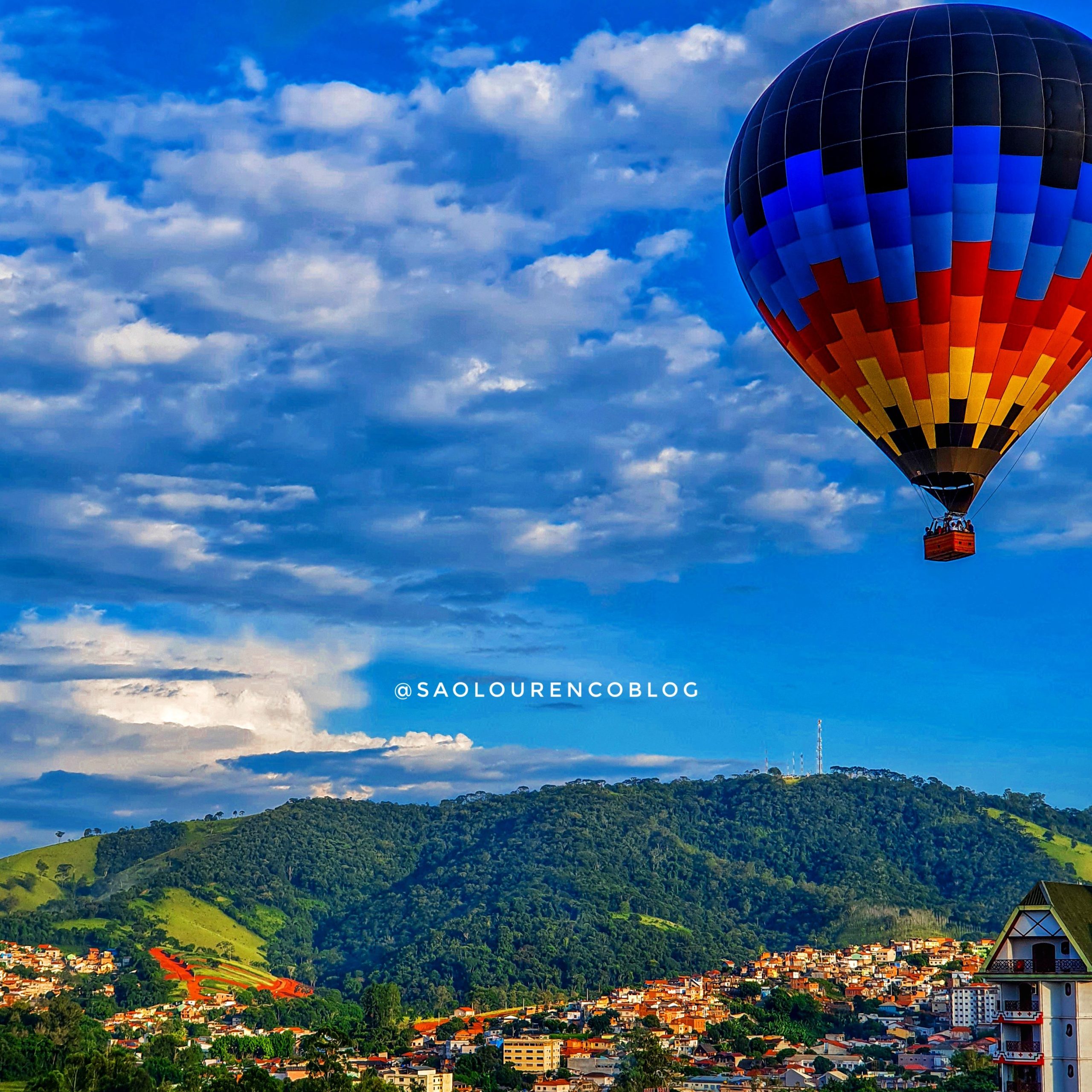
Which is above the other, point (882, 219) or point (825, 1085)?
point (882, 219)

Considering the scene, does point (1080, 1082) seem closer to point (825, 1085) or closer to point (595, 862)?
point (825, 1085)

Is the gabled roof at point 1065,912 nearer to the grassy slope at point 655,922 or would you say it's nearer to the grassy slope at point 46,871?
the grassy slope at point 655,922

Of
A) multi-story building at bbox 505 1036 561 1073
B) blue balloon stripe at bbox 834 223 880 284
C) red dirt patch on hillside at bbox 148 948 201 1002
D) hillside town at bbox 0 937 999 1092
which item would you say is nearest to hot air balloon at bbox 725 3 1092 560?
blue balloon stripe at bbox 834 223 880 284

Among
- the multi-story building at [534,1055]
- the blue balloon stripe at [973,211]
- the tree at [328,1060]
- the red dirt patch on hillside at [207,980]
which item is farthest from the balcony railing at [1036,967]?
the red dirt patch on hillside at [207,980]

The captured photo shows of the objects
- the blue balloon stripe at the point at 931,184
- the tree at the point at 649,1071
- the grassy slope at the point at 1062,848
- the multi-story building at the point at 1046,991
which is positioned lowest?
the tree at the point at 649,1071

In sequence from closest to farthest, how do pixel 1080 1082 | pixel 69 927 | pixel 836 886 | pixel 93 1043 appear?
pixel 1080 1082 → pixel 93 1043 → pixel 69 927 → pixel 836 886

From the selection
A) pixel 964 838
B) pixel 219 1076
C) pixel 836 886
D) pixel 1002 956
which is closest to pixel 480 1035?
pixel 219 1076
